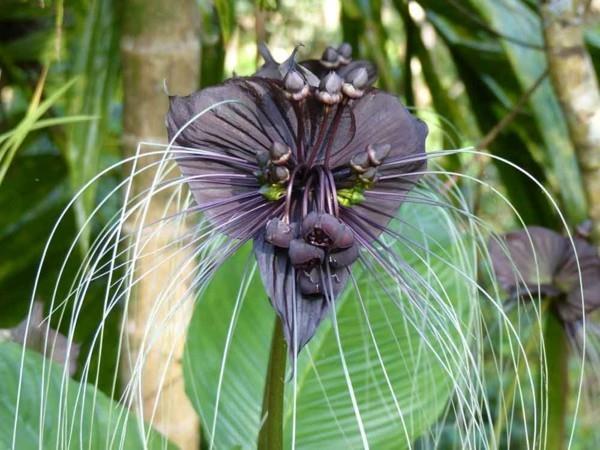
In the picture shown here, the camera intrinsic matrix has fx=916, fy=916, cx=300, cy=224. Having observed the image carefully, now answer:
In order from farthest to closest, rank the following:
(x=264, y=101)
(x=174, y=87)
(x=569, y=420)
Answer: (x=569, y=420) → (x=174, y=87) → (x=264, y=101)

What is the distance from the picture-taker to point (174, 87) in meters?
0.84

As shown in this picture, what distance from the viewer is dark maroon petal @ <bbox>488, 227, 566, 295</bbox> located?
0.84 meters

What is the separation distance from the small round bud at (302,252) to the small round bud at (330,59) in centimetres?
15

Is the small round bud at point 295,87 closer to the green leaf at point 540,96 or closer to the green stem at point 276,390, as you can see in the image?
the green stem at point 276,390

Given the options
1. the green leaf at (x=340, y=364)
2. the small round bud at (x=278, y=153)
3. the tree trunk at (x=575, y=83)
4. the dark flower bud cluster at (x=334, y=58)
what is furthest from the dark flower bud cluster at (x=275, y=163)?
the tree trunk at (x=575, y=83)

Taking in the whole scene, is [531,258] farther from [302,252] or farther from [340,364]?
[302,252]

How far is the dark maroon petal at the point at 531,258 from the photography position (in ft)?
2.74

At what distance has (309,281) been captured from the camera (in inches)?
19.6

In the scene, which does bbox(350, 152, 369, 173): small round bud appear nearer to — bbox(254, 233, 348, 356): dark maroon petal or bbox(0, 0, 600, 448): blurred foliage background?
bbox(254, 233, 348, 356): dark maroon petal

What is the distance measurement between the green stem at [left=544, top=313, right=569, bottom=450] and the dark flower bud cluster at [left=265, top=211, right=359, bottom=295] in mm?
512

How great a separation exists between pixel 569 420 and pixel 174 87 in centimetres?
172

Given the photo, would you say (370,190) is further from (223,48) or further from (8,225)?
(8,225)

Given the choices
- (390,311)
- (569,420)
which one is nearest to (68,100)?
(390,311)

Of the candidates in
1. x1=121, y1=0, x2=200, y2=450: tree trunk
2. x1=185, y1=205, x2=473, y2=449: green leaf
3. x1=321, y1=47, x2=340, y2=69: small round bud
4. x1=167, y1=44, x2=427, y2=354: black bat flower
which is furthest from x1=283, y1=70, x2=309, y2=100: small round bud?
x1=121, y1=0, x2=200, y2=450: tree trunk
